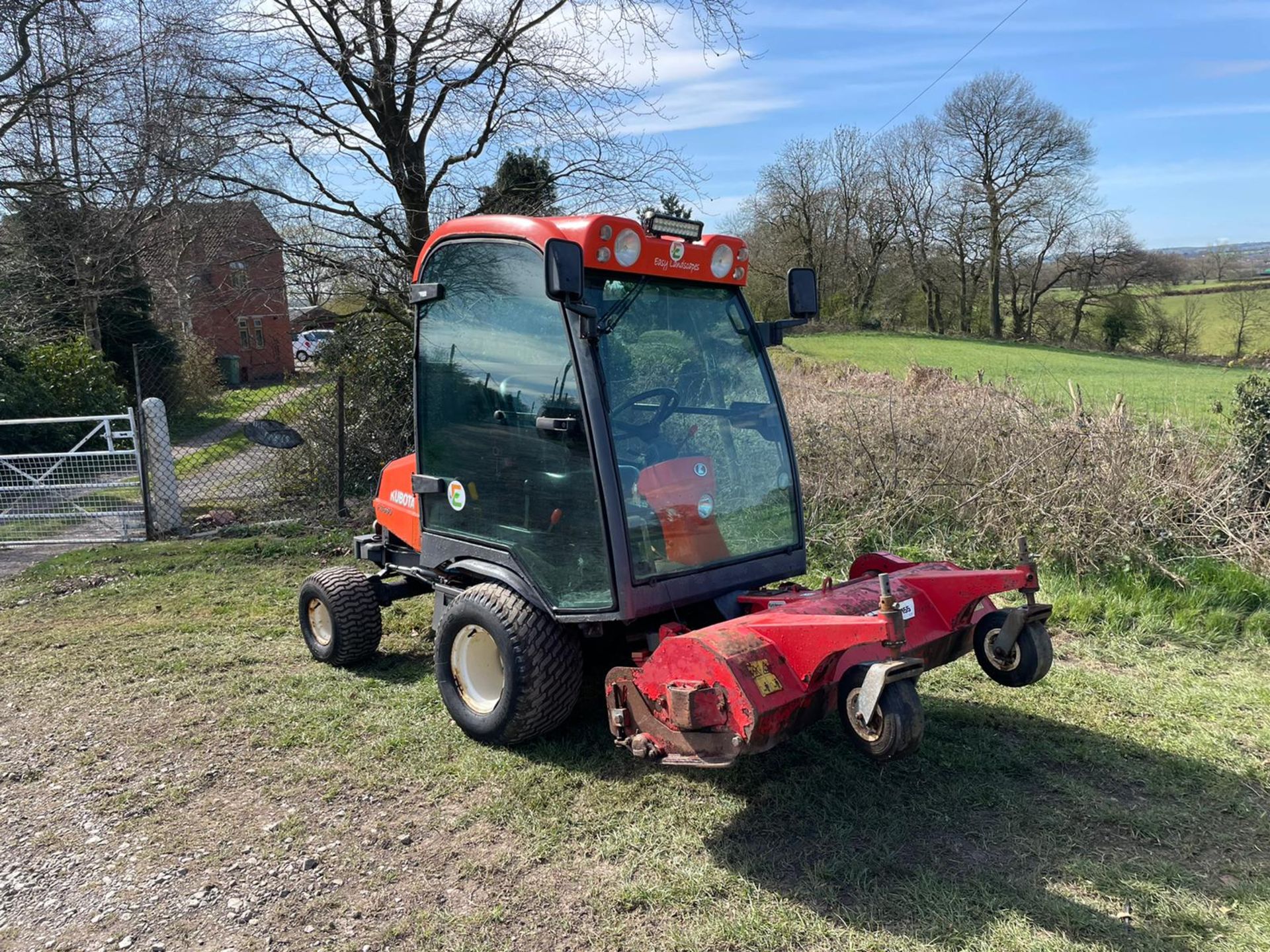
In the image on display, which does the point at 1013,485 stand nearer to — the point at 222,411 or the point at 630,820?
the point at 630,820

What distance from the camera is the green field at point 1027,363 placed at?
19625mm

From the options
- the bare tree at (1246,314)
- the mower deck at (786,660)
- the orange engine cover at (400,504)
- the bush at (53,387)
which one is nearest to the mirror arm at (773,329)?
the mower deck at (786,660)

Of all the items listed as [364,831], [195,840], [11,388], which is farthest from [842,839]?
[11,388]

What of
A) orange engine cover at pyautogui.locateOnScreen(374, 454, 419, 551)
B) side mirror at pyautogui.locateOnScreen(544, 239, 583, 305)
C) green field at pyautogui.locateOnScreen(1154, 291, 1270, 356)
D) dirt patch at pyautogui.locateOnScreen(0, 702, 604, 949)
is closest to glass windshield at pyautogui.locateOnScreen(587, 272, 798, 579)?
side mirror at pyautogui.locateOnScreen(544, 239, 583, 305)

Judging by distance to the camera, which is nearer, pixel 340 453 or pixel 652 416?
pixel 652 416

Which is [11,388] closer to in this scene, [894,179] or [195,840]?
[195,840]

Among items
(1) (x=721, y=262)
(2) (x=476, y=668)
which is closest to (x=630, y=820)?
(2) (x=476, y=668)

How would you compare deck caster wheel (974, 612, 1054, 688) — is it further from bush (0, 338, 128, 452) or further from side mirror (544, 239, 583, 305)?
bush (0, 338, 128, 452)

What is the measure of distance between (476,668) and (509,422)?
46.1 inches

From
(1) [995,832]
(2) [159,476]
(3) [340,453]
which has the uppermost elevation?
(3) [340,453]

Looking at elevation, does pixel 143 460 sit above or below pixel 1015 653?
above

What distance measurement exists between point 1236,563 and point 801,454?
3316mm

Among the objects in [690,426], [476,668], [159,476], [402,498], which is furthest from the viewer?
[159,476]

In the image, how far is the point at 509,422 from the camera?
394 centimetres
